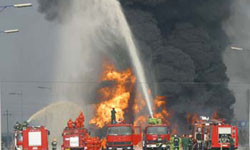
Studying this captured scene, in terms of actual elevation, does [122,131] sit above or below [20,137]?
above

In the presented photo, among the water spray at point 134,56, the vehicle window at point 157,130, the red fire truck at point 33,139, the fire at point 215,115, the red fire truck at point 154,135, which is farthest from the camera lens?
the fire at point 215,115

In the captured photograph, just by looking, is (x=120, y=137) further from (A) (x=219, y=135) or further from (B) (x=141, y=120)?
(B) (x=141, y=120)

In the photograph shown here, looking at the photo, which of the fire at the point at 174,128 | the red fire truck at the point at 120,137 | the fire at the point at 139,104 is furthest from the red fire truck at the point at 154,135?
the fire at the point at 174,128

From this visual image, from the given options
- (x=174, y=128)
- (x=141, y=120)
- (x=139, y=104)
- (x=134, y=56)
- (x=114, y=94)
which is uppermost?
(x=134, y=56)

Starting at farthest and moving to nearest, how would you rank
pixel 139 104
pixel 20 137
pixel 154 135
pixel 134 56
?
pixel 134 56
pixel 139 104
pixel 154 135
pixel 20 137

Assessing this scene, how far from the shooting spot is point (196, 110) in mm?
96000

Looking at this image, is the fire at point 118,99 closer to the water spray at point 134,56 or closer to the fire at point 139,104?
the fire at point 139,104

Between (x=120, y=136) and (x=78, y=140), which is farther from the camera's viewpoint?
(x=78, y=140)

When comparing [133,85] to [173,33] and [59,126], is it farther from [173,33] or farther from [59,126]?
[59,126]

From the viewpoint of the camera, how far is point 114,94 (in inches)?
3519

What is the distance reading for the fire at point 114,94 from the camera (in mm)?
87562

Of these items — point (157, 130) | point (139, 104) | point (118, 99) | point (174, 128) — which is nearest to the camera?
point (157, 130)

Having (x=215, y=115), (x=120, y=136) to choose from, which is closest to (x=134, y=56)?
(x=215, y=115)

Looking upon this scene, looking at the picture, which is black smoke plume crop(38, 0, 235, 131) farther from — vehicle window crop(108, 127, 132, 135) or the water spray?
vehicle window crop(108, 127, 132, 135)
